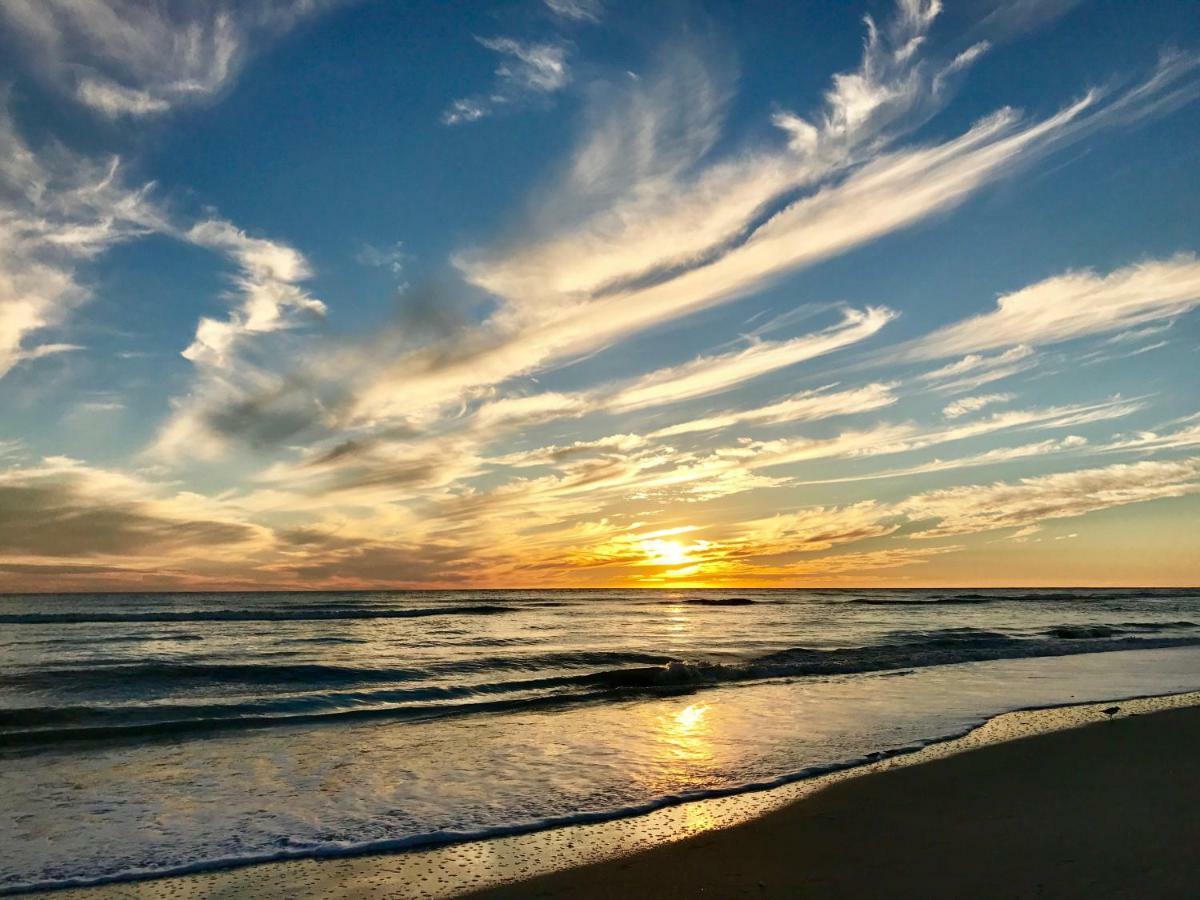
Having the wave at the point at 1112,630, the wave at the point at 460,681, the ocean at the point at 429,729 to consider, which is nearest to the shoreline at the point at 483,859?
the ocean at the point at 429,729

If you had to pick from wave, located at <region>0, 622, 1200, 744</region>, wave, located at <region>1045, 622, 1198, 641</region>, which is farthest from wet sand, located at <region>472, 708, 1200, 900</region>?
wave, located at <region>1045, 622, 1198, 641</region>

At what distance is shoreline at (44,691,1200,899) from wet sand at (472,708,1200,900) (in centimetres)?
24

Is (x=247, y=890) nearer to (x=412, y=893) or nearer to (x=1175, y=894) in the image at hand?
(x=412, y=893)

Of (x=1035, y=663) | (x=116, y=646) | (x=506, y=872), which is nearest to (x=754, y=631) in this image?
(x=1035, y=663)

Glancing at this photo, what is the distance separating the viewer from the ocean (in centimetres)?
789

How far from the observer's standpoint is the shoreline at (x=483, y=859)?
6.25 meters

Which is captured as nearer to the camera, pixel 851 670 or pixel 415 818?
pixel 415 818

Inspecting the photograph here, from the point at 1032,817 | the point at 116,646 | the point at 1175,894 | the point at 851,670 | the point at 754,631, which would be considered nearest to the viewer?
the point at 1175,894

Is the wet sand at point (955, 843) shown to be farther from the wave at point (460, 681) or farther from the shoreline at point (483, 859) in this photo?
the wave at point (460, 681)

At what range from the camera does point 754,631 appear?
40031 millimetres

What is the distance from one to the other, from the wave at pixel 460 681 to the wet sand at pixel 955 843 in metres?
9.22

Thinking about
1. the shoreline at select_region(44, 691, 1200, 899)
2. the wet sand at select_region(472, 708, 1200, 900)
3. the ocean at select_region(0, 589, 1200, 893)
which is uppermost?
the ocean at select_region(0, 589, 1200, 893)

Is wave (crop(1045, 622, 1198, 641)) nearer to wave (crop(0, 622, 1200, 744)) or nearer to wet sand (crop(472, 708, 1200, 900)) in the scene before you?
wave (crop(0, 622, 1200, 744))

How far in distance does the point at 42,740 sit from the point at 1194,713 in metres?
20.2
